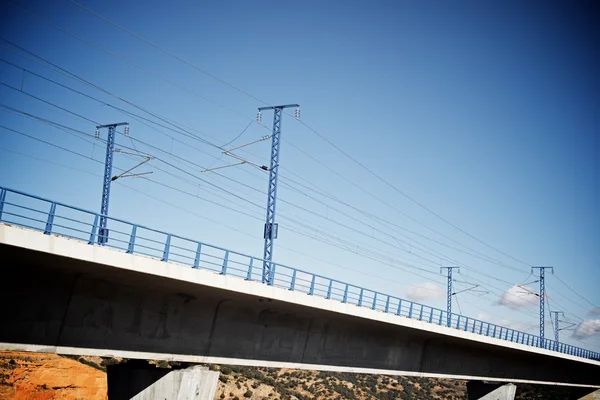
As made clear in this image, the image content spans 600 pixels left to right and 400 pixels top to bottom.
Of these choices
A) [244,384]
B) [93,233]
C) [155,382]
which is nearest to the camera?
[93,233]

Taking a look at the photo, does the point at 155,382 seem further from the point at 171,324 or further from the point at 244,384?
the point at 244,384

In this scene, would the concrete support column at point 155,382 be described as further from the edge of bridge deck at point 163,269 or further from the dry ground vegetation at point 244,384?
the edge of bridge deck at point 163,269

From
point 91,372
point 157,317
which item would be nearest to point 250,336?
point 157,317

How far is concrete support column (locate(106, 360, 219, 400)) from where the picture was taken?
66.4 feet

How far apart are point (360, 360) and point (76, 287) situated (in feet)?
53.0

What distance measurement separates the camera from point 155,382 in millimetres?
20328

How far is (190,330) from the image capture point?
20297 mm

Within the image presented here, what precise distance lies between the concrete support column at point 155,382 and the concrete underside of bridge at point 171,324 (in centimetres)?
68

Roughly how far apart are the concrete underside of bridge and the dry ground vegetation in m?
2.19

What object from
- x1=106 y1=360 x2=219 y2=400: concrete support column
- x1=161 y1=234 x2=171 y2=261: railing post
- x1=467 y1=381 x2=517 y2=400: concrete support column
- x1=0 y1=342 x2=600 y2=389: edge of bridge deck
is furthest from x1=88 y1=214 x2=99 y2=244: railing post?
x1=467 y1=381 x2=517 y2=400: concrete support column

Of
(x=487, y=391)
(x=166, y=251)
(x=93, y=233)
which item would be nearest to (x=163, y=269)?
(x=166, y=251)

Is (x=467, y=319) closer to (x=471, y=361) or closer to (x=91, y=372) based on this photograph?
(x=471, y=361)

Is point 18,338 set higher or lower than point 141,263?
lower

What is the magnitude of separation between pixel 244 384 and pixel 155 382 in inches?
1356
